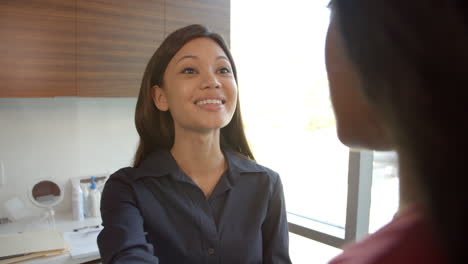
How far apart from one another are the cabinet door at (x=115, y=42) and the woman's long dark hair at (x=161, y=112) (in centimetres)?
83

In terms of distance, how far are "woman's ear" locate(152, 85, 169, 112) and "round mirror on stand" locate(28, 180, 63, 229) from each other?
4.25 feet

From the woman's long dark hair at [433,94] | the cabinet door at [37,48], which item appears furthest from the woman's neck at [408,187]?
the cabinet door at [37,48]

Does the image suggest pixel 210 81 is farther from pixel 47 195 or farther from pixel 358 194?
pixel 47 195

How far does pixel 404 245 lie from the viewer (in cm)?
34

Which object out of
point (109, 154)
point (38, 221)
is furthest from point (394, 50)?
point (109, 154)

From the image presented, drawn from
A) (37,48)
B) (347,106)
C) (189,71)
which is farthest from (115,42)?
(347,106)

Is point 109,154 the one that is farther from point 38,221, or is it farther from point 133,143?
point 38,221

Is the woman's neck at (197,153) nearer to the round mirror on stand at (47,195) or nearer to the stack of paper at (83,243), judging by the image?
the stack of paper at (83,243)

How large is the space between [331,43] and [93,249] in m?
1.79

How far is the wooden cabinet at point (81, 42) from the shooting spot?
1912 mm

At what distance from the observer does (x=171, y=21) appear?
249cm

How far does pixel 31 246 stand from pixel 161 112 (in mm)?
1028

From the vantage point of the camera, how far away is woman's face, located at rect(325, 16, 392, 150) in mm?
455

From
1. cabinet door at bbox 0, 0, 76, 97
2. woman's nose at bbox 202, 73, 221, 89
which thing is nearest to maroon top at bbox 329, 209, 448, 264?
woman's nose at bbox 202, 73, 221, 89
